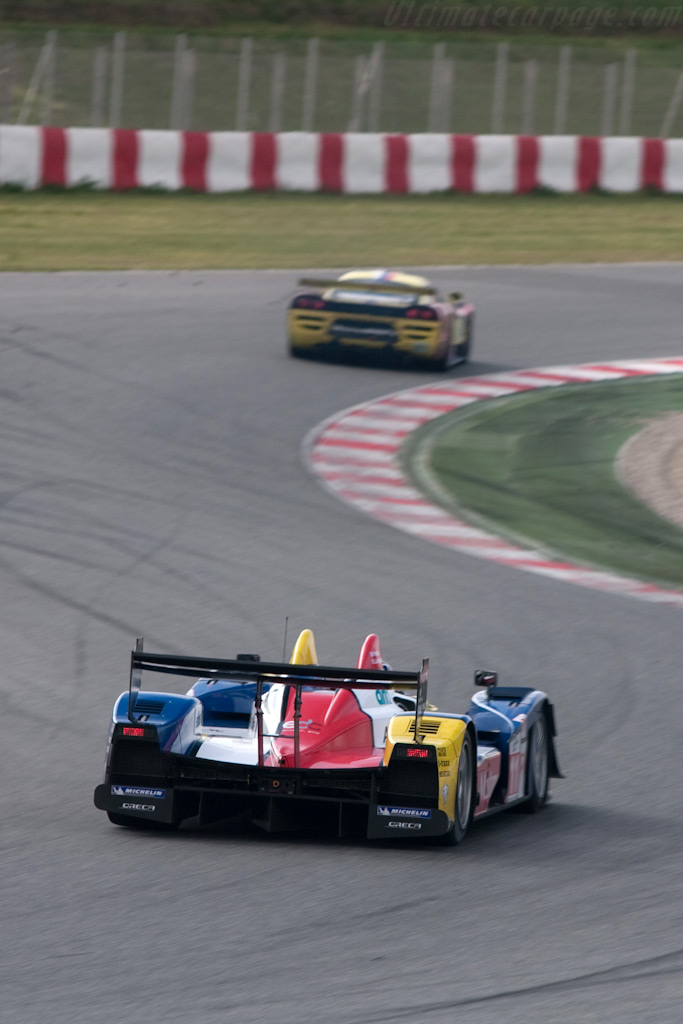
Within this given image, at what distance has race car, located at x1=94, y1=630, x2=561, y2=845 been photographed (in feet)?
22.6

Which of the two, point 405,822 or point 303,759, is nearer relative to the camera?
point 405,822

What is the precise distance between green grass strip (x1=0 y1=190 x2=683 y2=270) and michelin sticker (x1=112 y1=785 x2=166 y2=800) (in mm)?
16559

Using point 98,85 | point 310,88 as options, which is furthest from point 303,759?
point 310,88

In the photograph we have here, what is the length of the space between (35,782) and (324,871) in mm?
1935

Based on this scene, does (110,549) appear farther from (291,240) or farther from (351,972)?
(291,240)

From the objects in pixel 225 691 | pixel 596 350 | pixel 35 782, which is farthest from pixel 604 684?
pixel 596 350

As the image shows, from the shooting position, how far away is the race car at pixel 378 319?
18.6m

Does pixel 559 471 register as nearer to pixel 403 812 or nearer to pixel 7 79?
pixel 403 812

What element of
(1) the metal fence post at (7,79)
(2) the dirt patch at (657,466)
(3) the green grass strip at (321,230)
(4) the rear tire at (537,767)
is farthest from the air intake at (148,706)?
(1) the metal fence post at (7,79)

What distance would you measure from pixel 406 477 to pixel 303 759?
27.1 ft

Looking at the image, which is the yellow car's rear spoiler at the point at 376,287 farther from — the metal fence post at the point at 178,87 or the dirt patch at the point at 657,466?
the metal fence post at the point at 178,87

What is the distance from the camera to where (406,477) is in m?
15.2

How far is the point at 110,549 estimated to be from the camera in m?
12.2

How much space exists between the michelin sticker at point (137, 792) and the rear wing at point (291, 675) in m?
0.43
